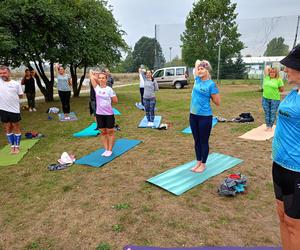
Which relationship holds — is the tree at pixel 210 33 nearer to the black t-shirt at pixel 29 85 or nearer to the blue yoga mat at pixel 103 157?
the black t-shirt at pixel 29 85

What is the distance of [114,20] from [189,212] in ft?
44.0

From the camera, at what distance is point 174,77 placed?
2139 cm

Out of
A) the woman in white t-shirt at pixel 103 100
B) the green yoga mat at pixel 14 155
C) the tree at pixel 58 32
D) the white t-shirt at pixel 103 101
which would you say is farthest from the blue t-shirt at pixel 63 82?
the white t-shirt at pixel 103 101

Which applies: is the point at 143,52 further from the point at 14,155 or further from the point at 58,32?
the point at 14,155

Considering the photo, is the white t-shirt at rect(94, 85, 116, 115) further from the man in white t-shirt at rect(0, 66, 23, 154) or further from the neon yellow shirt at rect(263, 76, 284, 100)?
the neon yellow shirt at rect(263, 76, 284, 100)

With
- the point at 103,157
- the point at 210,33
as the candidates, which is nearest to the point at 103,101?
the point at 103,157

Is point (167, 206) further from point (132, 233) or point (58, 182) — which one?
point (58, 182)

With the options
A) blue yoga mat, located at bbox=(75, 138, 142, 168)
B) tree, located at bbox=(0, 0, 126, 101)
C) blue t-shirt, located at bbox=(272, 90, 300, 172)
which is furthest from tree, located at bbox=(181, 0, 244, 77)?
blue t-shirt, located at bbox=(272, 90, 300, 172)

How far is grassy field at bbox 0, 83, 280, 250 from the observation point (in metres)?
2.93

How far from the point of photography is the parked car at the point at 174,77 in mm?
21203

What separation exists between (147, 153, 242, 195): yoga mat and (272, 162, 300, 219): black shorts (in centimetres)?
191

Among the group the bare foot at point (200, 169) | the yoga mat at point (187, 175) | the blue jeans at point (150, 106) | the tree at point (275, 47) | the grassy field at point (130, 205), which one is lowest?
the grassy field at point (130, 205)

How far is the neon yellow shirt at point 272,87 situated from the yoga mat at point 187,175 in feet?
7.79

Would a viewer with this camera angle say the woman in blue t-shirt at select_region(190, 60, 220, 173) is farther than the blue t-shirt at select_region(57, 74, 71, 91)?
No
